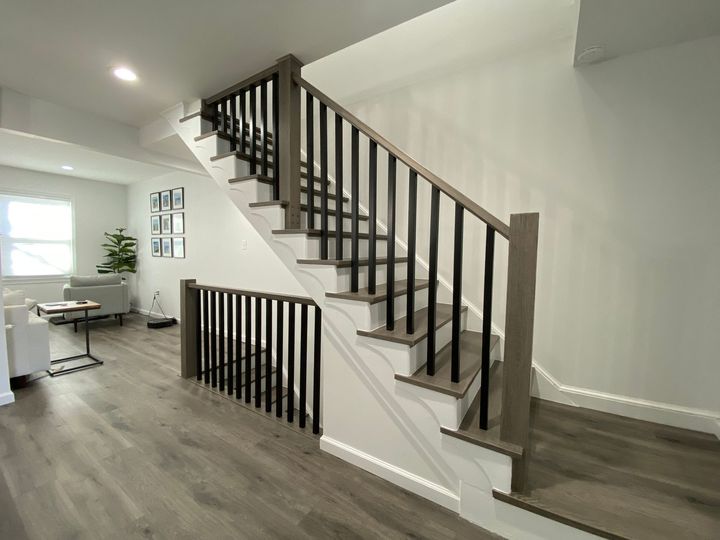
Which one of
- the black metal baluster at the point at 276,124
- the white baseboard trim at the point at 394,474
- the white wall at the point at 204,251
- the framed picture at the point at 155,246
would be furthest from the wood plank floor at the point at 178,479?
the framed picture at the point at 155,246

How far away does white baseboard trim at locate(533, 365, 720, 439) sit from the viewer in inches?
67.9

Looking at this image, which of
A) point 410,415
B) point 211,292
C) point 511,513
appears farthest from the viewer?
point 211,292

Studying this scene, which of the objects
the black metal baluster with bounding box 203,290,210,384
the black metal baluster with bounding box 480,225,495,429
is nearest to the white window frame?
the black metal baluster with bounding box 203,290,210,384

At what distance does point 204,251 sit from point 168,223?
1384mm

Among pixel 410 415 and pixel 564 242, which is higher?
pixel 564 242

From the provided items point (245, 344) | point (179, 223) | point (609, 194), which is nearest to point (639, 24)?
point (609, 194)

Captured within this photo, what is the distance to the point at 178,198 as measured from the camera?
527 cm

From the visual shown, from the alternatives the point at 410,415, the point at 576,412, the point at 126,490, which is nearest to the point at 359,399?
the point at 410,415

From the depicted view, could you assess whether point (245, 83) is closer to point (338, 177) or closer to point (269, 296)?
point (338, 177)

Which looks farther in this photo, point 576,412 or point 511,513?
point 576,412

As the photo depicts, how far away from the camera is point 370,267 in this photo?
1.66 metres

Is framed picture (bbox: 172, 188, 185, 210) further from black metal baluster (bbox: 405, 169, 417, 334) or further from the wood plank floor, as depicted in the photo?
black metal baluster (bbox: 405, 169, 417, 334)

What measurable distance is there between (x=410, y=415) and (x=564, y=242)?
1.58 m

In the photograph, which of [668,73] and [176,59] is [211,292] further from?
[668,73]
